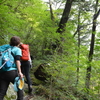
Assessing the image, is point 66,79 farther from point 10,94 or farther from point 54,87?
point 10,94

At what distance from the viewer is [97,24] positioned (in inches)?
312

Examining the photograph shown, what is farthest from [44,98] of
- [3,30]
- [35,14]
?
[35,14]

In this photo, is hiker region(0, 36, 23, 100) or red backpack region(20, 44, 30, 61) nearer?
hiker region(0, 36, 23, 100)

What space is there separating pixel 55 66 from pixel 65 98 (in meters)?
1.24

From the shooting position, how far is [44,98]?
3900mm

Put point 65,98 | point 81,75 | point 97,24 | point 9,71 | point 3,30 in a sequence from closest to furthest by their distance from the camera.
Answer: point 9,71 → point 65,98 → point 3,30 → point 81,75 → point 97,24

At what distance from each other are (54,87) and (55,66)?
892mm

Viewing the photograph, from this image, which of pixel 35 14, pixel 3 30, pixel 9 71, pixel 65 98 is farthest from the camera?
pixel 35 14

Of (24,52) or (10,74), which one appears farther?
(24,52)

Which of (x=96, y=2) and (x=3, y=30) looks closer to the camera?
(x=3, y=30)

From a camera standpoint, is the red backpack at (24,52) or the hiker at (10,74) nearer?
the hiker at (10,74)

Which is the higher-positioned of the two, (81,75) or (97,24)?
(97,24)

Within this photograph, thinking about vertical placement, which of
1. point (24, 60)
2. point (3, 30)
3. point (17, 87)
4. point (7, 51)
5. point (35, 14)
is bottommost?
point (17, 87)

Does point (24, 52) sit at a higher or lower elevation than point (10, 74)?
higher
